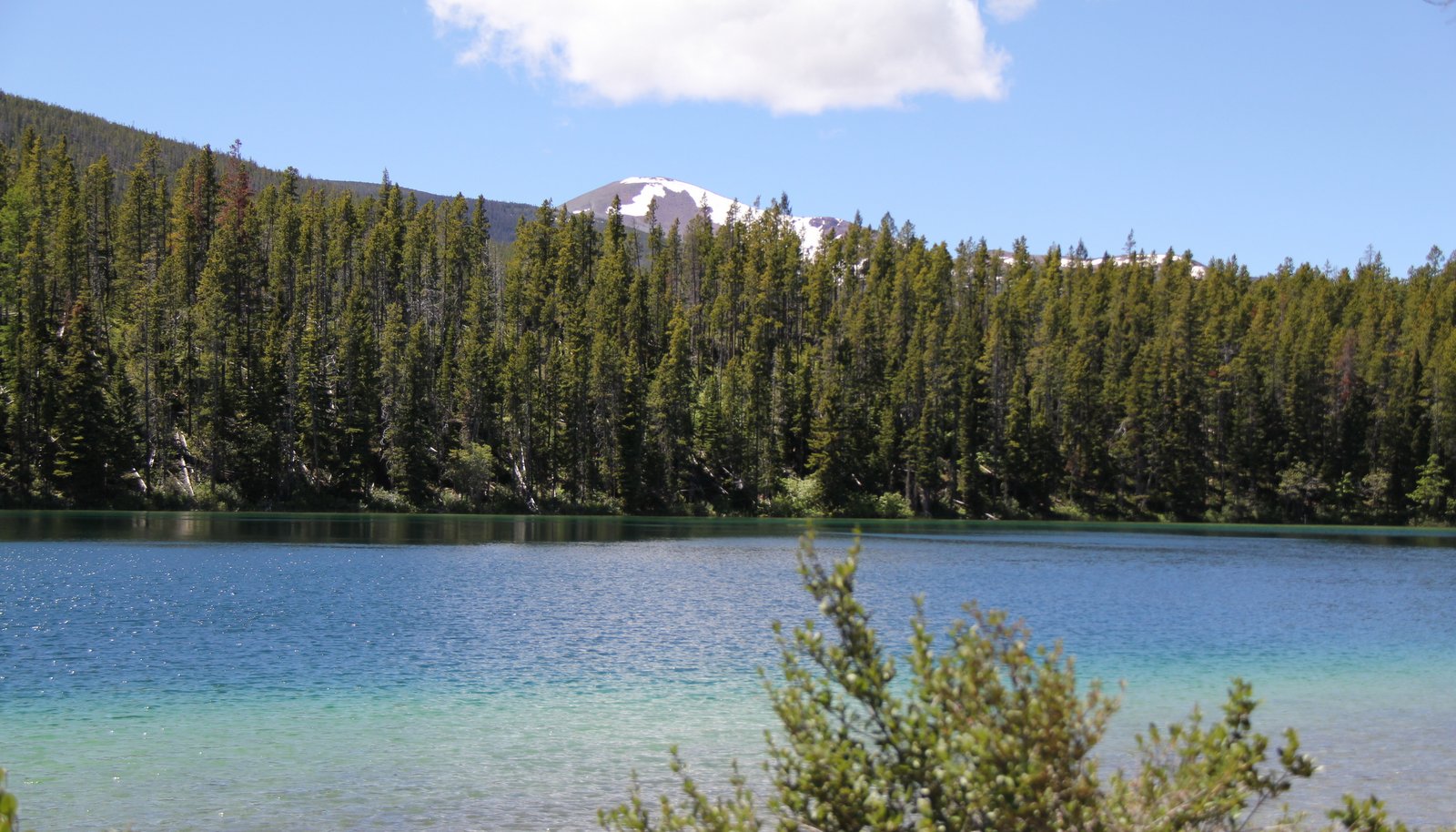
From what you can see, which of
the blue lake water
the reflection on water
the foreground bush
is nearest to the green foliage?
the reflection on water

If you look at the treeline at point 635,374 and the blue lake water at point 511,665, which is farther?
the treeline at point 635,374

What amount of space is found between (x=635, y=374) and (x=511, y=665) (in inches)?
3206

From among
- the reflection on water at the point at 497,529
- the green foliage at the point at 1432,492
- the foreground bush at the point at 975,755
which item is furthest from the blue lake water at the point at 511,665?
the green foliage at the point at 1432,492

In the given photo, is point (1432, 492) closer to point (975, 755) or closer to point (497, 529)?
point (497, 529)

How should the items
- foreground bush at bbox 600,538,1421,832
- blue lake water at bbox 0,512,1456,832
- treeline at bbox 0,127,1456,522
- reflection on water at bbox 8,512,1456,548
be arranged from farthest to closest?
treeline at bbox 0,127,1456,522 < reflection on water at bbox 8,512,1456,548 < blue lake water at bbox 0,512,1456,832 < foreground bush at bbox 600,538,1421,832

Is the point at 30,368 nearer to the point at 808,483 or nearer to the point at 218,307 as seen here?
the point at 218,307

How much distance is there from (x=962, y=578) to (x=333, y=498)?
62.6m

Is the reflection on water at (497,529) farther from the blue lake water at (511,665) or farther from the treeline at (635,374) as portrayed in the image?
the treeline at (635,374)

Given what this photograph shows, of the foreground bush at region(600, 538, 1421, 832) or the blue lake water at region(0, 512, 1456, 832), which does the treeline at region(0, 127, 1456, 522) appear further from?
the foreground bush at region(600, 538, 1421, 832)

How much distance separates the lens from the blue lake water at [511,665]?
47.3ft

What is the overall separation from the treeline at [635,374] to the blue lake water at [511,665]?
37838 mm

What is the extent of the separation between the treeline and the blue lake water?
37.8 metres

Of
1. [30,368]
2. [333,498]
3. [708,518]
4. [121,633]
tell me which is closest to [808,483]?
[708,518]

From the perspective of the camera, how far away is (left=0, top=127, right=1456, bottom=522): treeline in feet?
296
